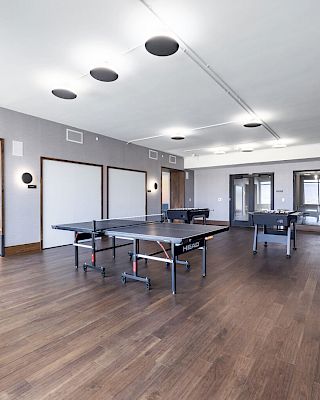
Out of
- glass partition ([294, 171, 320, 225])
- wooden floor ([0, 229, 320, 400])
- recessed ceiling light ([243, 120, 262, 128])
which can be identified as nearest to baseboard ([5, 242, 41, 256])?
wooden floor ([0, 229, 320, 400])

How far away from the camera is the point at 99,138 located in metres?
6.91

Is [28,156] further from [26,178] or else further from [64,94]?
[64,94]

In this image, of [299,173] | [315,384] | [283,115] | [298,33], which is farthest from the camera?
[299,173]

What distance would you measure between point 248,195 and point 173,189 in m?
3.05

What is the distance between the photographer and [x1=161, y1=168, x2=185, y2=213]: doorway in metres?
10.6

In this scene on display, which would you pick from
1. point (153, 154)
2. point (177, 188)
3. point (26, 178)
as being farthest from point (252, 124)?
point (177, 188)

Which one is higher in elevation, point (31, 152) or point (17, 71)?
point (17, 71)

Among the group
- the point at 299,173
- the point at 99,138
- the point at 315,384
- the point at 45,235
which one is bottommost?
the point at 315,384

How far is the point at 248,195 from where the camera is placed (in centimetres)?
1023

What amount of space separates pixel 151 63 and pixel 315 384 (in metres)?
3.52

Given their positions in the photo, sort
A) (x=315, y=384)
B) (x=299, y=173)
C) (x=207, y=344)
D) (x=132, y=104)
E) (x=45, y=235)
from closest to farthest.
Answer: (x=315, y=384)
(x=207, y=344)
(x=132, y=104)
(x=45, y=235)
(x=299, y=173)

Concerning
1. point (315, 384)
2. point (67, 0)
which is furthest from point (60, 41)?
point (315, 384)

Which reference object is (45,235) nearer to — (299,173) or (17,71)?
(17,71)

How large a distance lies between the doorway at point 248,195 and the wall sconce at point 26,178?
7607 mm
